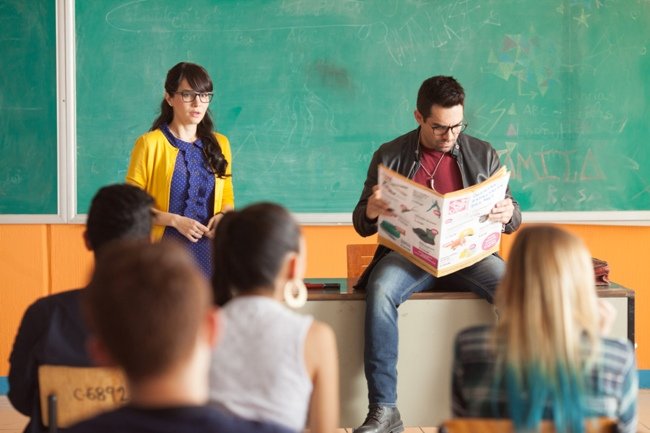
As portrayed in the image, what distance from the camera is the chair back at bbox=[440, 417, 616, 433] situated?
61.1 inches

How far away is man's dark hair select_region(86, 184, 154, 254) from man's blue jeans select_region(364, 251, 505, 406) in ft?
3.65

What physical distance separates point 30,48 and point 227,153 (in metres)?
1.34

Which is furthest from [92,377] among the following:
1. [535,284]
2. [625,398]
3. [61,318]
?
[625,398]

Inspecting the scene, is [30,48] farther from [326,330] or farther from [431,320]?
[326,330]

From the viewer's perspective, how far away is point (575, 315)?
5.60 ft

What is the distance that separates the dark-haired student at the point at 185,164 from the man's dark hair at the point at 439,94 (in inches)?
30.1

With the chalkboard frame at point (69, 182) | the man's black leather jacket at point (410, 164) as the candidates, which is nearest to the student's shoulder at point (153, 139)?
the man's black leather jacket at point (410, 164)

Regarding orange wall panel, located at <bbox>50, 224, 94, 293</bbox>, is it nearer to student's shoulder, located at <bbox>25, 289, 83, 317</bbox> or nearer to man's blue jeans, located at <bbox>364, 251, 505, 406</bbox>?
man's blue jeans, located at <bbox>364, 251, 505, 406</bbox>

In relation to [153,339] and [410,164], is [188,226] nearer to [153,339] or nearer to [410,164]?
[410,164]

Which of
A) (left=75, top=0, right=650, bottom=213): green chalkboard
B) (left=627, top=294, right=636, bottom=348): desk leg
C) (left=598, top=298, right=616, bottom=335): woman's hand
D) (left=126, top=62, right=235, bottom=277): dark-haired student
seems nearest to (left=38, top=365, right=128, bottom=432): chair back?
Answer: (left=598, top=298, right=616, bottom=335): woman's hand

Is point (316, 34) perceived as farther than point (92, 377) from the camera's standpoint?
Yes

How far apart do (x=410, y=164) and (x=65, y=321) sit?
159 centimetres

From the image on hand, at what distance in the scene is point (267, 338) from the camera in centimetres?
171

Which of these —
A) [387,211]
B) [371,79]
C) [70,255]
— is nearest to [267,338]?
[387,211]
